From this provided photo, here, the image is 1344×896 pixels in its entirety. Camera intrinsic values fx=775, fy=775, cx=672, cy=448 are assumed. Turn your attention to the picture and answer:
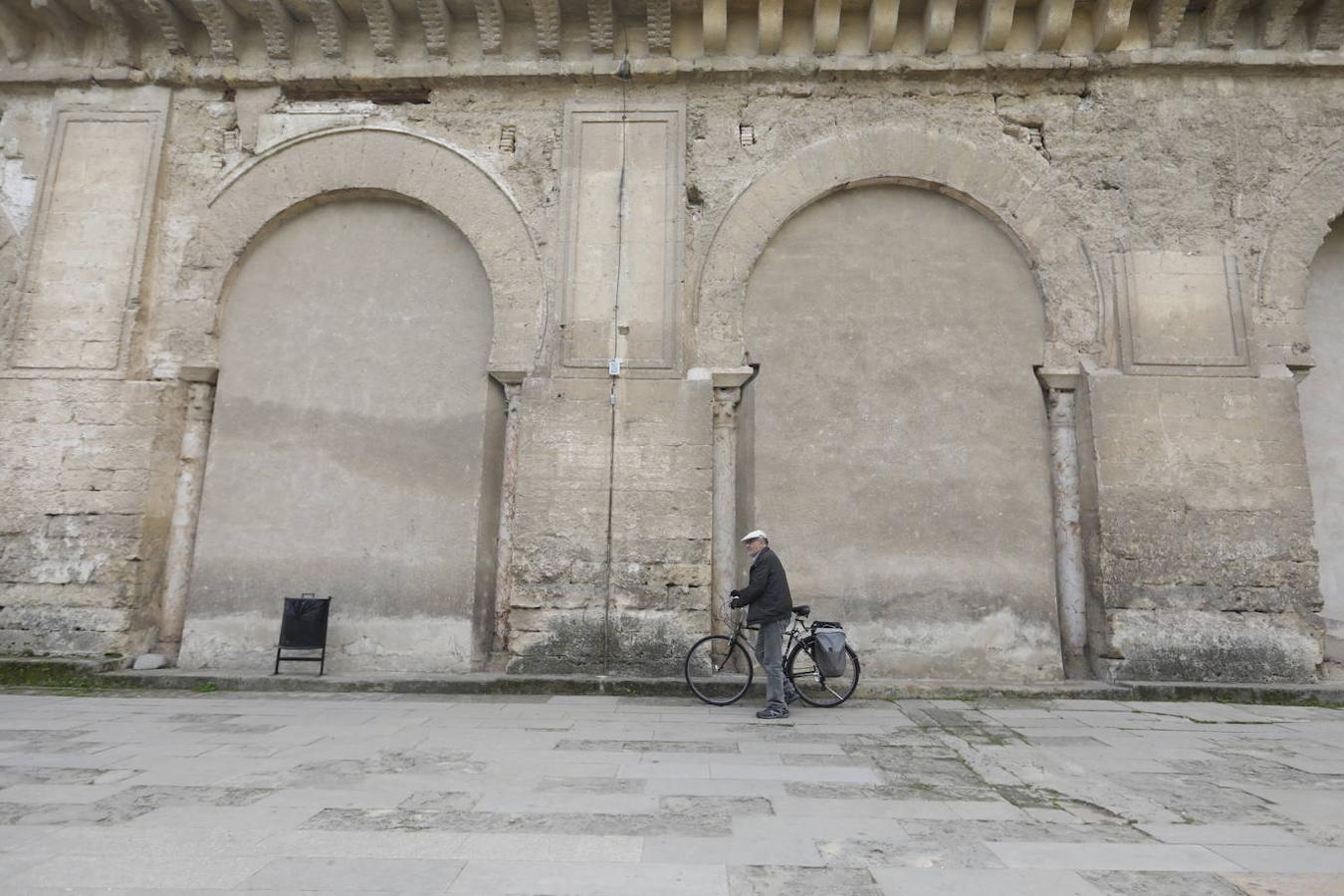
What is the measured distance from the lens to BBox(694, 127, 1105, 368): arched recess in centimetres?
711

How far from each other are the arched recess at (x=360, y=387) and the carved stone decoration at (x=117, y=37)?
172 cm

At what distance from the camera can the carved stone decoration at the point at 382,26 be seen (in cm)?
750

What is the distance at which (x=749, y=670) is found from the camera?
6219 millimetres

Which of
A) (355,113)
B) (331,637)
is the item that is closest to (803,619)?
(331,637)

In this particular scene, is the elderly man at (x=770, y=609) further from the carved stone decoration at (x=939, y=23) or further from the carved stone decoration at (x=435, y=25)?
the carved stone decoration at (x=435, y=25)

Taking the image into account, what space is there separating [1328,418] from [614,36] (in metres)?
7.73

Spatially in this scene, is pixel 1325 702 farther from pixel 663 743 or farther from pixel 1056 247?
pixel 663 743

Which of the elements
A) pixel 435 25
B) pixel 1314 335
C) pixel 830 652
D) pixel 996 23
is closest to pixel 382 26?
pixel 435 25

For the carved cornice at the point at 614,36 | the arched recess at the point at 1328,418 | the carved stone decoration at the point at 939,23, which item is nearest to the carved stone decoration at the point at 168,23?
the carved cornice at the point at 614,36

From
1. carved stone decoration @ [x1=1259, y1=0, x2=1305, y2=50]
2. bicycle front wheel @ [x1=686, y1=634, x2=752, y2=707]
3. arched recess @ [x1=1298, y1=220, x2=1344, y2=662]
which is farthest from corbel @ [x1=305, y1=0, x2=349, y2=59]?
arched recess @ [x1=1298, y1=220, x2=1344, y2=662]

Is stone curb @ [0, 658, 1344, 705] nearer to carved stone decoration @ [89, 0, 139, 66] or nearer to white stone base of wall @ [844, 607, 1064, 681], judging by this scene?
white stone base of wall @ [844, 607, 1064, 681]

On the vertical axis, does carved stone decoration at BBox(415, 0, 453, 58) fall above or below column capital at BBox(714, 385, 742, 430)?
above

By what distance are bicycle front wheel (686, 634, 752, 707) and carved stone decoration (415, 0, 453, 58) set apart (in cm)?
622

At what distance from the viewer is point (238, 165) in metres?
7.69
